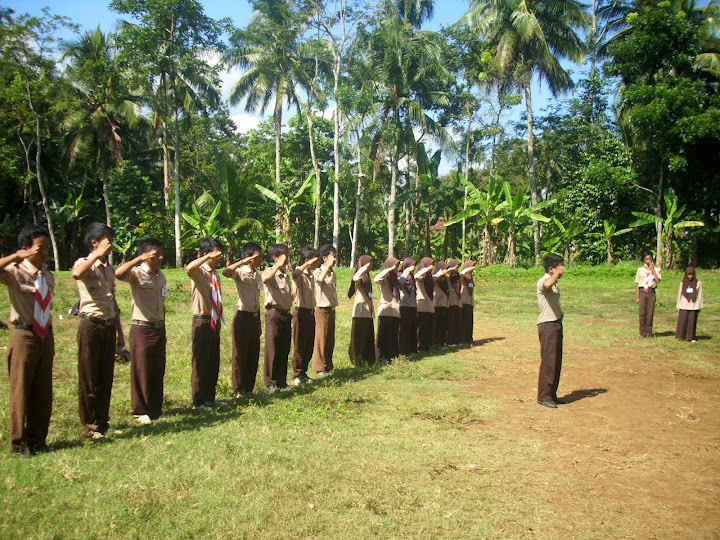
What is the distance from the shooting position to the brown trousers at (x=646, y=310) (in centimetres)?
1122

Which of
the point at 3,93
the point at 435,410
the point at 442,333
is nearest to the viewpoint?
the point at 435,410

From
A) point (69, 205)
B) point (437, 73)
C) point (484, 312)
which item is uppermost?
point (437, 73)

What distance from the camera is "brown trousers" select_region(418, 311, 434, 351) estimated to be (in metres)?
9.84

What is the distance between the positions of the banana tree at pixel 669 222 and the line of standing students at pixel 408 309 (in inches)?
530

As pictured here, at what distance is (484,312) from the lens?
50.2 feet

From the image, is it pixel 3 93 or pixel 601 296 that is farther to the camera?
pixel 3 93

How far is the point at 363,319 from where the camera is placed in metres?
8.35

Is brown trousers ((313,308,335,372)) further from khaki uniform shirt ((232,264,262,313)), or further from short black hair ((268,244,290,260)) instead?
khaki uniform shirt ((232,264,262,313))

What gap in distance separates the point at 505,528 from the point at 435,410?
2.52 meters

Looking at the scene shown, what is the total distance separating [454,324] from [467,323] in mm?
307

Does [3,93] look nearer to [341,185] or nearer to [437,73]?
[341,185]

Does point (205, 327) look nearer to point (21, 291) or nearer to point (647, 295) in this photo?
point (21, 291)

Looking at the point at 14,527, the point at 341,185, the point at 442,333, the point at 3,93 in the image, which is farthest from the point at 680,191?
the point at 3,93

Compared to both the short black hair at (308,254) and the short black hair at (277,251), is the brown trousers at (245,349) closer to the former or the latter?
the short black hair at (277,251)
